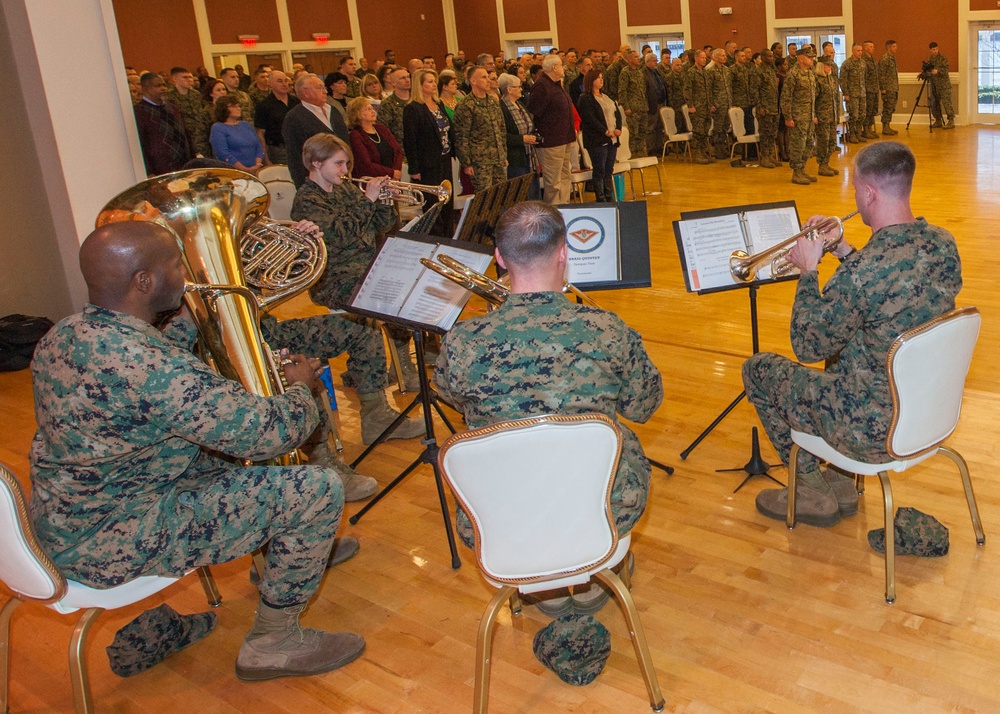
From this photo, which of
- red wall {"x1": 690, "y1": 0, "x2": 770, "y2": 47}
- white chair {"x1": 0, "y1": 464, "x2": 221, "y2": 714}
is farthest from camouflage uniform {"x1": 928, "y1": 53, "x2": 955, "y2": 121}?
white chair {"x1": 0, "y1": 464, "x2": 221, "y2": 714}

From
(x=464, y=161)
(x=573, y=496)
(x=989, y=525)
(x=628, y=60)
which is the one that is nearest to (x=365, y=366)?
(x=573, y=496)

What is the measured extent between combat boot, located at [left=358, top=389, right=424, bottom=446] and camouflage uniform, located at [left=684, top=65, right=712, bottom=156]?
9.02 metres

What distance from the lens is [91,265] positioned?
2.19 m

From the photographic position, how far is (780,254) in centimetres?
316

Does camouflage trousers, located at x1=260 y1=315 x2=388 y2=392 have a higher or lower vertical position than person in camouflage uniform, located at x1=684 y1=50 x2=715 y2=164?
lower

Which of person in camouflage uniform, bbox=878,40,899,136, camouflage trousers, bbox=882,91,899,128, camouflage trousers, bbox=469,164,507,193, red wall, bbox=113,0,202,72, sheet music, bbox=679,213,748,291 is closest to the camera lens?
sheet music, bbox=679,213,748,291

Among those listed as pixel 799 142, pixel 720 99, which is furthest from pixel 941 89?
pixel 799 142

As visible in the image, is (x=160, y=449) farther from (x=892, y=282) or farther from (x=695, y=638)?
(x=892, y=282)

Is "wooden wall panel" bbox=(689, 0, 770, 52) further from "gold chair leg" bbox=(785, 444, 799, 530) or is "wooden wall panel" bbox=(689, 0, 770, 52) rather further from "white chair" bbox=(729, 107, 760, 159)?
"gold chair leg" bbox=(785, 444, 799, 530)

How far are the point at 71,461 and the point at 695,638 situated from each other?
175cm

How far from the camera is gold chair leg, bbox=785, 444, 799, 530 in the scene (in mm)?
2984

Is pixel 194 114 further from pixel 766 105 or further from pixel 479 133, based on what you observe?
pixel 766 105

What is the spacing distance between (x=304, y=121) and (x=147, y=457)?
407 cm

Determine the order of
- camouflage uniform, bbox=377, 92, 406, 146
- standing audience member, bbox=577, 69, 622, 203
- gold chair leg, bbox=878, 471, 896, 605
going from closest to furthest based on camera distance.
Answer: gold chair leg, bbox=878, 471, 896, 605 < camouflage uniform, bbox=377, 92, 406, 146 < standing audience member, bbox=577, 69, 622, 203
